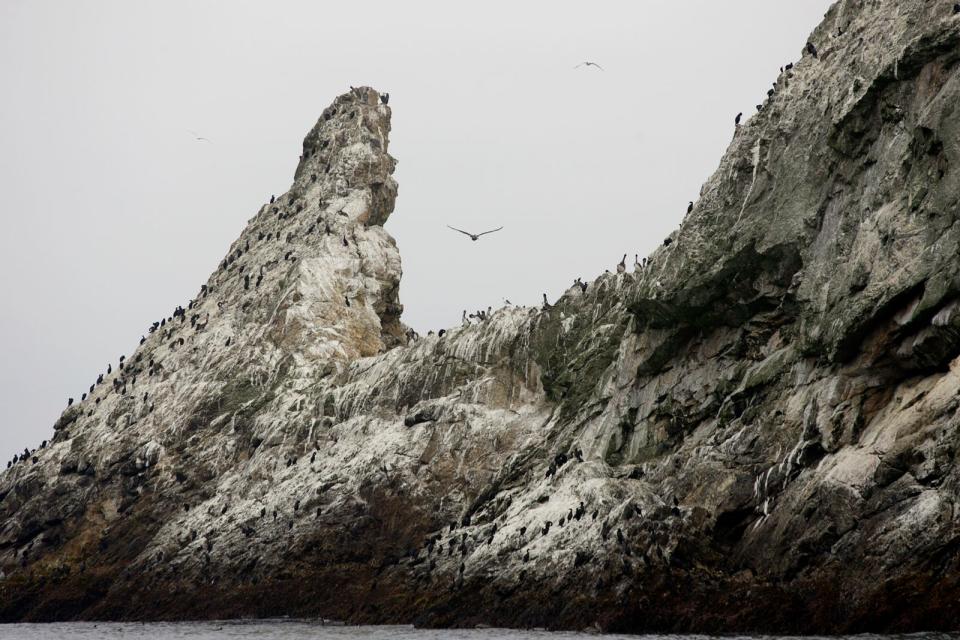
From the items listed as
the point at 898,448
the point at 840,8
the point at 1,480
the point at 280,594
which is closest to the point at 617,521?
the point at 898,448

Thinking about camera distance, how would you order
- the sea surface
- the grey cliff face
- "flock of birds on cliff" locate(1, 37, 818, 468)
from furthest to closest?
"flock of birds on cliff" locate(1, 37, 818, 468)
the sea surface
the grey cliff face

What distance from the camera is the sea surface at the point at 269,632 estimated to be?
40.8 meters

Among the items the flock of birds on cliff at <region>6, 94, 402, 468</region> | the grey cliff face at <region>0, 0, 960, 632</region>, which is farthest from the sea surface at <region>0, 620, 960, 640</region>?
the flock of birds on cliff at <region>6, 94, 402, 468</region>

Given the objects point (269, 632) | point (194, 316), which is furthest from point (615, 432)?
point (194, 316)

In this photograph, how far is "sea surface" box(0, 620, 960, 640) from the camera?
40791mm

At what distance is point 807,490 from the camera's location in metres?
40.5

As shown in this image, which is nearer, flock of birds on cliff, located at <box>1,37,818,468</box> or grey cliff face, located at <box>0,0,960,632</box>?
grey cliff face, located at <box>0,0,960,632</box>

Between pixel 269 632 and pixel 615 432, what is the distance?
57.9 feet

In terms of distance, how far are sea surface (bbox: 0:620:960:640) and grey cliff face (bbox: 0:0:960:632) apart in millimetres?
1312

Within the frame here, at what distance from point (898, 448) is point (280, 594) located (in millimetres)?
32348

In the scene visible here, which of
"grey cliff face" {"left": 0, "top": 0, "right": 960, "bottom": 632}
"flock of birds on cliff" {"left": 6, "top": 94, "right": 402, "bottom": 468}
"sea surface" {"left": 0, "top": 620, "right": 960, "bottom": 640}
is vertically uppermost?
"flock of birds on cliff" {"left": 6, "top": 94, "right": 402, "bottom": 468}

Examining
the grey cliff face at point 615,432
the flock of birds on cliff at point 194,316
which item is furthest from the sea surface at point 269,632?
the flock of birds on cliff at point 194,316

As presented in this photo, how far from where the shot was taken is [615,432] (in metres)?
56.1

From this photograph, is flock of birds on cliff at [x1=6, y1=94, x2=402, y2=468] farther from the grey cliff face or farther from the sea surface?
the sea surface
